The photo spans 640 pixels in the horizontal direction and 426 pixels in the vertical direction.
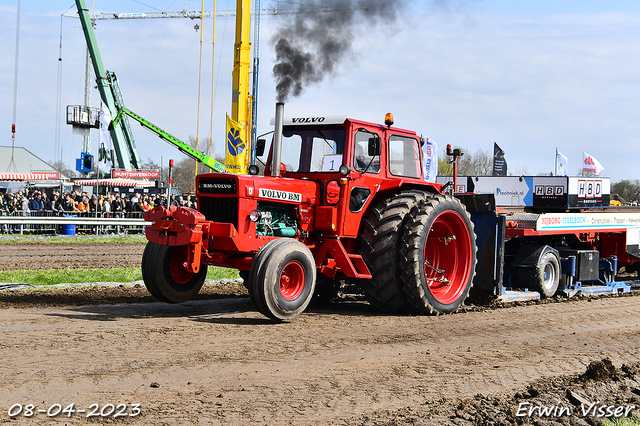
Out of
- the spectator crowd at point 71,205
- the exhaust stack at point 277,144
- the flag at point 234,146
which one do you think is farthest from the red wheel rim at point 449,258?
the spectator crowd at point 71,205

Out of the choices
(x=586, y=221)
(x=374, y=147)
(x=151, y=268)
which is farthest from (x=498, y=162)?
(x=151, y=268)

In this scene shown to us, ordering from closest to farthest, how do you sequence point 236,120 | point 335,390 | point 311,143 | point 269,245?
point 335,390, point 269,245, point 311,143, point 236,120

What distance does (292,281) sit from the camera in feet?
25.3

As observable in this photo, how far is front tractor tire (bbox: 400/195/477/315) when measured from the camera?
26.8 ft

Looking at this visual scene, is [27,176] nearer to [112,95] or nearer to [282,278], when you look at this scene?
[112,95]

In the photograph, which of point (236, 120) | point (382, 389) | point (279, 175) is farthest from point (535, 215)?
point (236, 120)

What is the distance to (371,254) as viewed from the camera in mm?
8281

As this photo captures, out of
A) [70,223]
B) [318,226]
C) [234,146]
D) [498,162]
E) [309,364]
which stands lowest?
[309,364]

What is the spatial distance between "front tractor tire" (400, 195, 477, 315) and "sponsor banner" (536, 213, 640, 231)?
2.11m

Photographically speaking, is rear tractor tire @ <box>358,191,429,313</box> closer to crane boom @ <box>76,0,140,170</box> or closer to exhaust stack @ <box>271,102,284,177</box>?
exhaust stack @ <box>271,102,284,177</box>

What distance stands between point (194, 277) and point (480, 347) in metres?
3.96

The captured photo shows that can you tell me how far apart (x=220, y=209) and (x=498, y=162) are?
1960cm

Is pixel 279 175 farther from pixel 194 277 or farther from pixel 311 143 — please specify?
pixel 194 277

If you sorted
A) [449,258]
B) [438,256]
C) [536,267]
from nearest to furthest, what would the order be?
[449,258] < [438,256] < [536,267]
